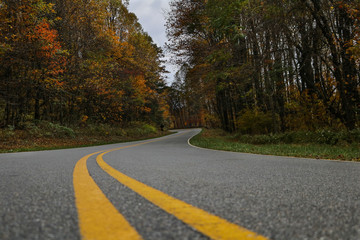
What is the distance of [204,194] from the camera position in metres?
1.85

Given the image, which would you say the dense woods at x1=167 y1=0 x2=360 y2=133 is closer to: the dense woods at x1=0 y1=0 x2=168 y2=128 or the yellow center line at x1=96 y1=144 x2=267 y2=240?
the dense woods at x1=0 y1=0 x2=168 y2=128

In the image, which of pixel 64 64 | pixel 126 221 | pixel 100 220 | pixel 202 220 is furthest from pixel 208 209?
pixel 64 64

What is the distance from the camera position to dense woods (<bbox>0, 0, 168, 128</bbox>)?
475 inches

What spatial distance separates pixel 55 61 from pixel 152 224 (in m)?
15.1

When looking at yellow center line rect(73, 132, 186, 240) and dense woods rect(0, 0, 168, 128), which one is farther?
dense woods rect(0, 0, 168, 128)

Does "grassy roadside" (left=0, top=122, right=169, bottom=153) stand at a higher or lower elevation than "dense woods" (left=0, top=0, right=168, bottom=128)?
lower

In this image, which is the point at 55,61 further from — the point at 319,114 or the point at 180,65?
the point at 319,114

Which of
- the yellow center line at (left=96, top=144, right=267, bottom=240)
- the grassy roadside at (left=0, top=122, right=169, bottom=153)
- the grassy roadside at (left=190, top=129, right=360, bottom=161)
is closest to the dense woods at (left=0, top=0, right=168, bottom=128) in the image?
the grassy roadside at (left=0, top=122, right=169, bottom=153)

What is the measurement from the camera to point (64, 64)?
44.0 feet

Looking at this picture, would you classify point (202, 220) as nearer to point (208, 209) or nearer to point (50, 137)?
point (208, 209)

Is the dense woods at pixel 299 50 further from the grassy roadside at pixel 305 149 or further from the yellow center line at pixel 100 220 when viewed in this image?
the yellow center line at pixel 100 220

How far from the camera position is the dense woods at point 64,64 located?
12062mm

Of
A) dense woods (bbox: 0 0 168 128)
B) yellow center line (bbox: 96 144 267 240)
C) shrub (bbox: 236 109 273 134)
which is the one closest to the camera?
yellow center line (bbox: 96 144 267 240)

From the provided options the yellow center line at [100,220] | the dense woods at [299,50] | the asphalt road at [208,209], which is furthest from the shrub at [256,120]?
the yellow center line at [100,220]
